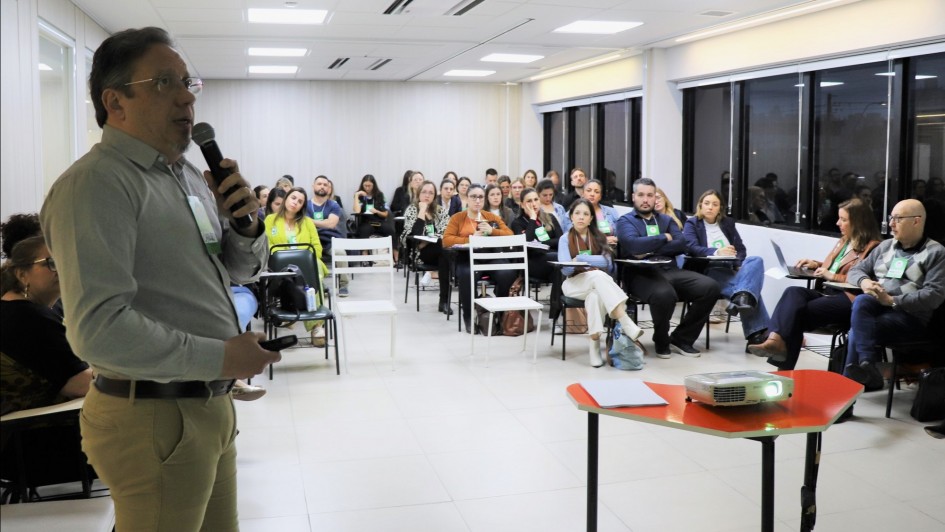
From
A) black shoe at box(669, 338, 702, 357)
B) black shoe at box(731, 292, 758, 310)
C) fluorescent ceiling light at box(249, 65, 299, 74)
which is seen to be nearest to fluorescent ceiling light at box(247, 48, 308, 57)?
fluorescent ceiling light at box(249, 65, 299, 74)

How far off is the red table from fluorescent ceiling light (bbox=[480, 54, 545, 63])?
8586 mm

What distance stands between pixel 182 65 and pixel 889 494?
3662 mm

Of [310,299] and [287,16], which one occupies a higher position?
[287,16]

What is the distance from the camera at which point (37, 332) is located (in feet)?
9.70

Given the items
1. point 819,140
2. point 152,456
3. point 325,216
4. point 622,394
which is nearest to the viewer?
point 152,456

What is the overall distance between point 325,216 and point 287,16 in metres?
2.75

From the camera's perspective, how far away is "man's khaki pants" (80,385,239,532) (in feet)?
5.28

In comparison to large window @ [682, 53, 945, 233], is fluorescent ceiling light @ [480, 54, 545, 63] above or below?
above

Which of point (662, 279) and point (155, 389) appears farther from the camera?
point (662, 279)

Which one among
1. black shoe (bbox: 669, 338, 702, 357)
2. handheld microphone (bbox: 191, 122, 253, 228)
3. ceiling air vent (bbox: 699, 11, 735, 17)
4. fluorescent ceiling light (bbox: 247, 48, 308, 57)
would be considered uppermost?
fluorescent ceiling light (bbox: 247, 48, 308, 57)

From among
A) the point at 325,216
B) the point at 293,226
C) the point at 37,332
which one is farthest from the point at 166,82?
the point at 325,216

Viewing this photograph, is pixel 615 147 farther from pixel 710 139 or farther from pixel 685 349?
pixel 685 349

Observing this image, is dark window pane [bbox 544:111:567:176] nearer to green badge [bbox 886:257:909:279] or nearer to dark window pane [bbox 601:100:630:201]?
dark window pane [bbox 601:100:630:201]

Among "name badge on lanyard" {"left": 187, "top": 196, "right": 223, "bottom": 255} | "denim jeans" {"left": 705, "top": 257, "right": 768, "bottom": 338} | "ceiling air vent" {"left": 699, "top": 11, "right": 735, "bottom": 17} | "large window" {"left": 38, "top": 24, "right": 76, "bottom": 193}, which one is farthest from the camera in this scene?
"ceiling air vent" {"left": 699, "top": 11, "right": 735, "bottom": 17}
